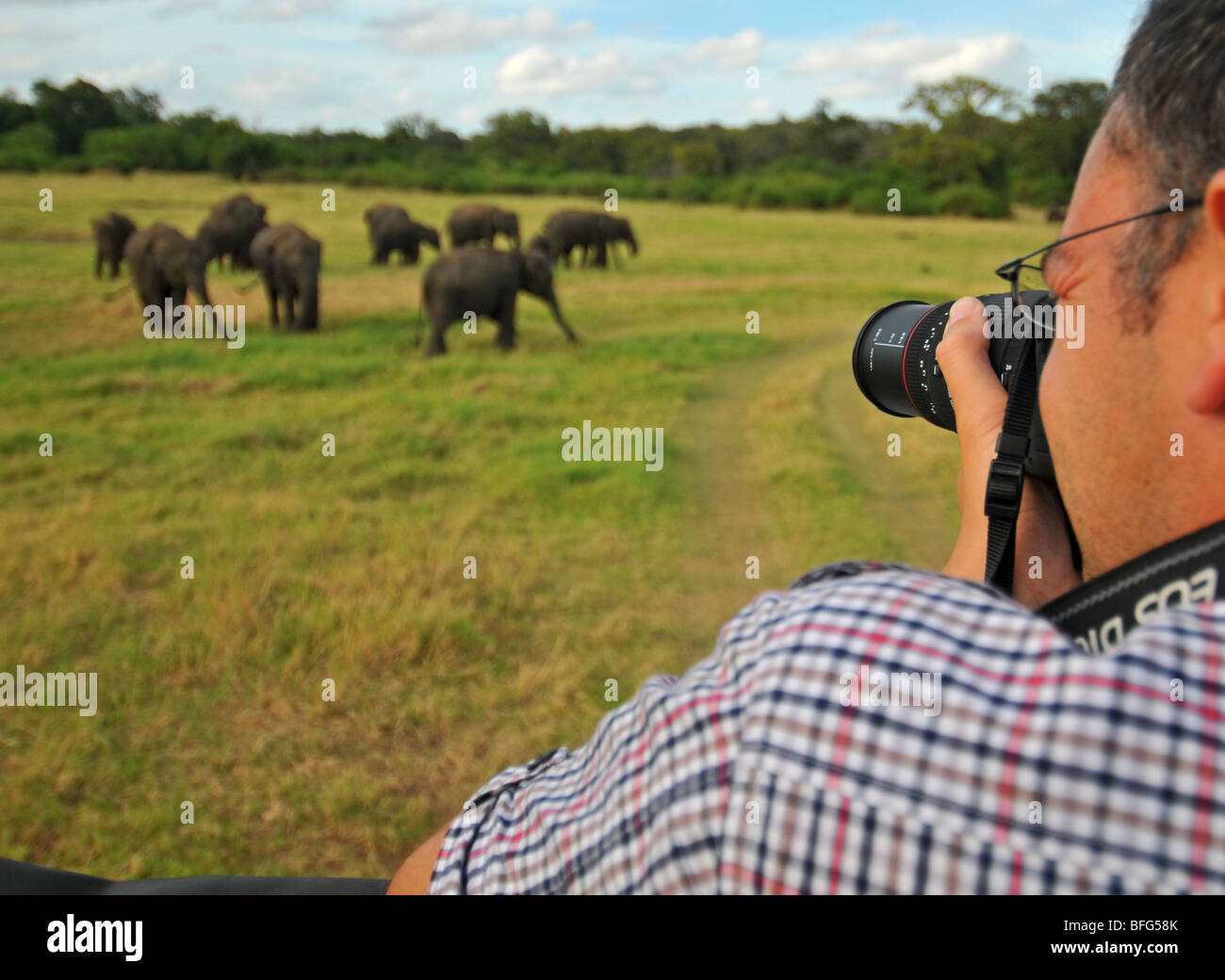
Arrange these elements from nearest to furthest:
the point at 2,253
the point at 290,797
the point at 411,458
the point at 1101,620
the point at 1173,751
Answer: the point at 1173,751 < the point at 1101,620 < the point at 290,797 < the point at 411,458 < the point at 2,253

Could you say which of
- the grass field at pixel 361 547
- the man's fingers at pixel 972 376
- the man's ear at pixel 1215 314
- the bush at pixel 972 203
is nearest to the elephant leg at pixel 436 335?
the grass field at pixel 361 547

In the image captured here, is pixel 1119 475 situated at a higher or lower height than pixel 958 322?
lower

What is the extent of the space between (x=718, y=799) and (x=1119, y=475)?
408 millimetres

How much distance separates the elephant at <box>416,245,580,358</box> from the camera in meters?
9.91

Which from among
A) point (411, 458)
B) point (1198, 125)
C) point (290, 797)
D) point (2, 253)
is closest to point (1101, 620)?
point (1198, 125)

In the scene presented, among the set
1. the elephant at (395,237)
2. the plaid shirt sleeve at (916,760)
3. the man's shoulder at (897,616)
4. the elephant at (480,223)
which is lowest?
the plaid shirt sleeve at (916,760)

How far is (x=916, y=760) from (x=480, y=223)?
1883 cm

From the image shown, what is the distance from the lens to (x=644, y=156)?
136 feet

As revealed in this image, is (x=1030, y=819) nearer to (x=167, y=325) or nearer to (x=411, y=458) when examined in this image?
(x=411, y=458)

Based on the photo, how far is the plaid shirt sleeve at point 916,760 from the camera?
2.05ft

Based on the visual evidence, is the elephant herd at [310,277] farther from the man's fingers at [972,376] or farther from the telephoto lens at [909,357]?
the man's fingers at [972,376]

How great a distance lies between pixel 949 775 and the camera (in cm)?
65

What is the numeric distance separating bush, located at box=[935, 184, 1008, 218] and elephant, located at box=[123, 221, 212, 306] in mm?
25986

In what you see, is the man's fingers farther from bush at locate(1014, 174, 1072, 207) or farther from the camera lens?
bush at locate(1014, 174, 1072, 207)
